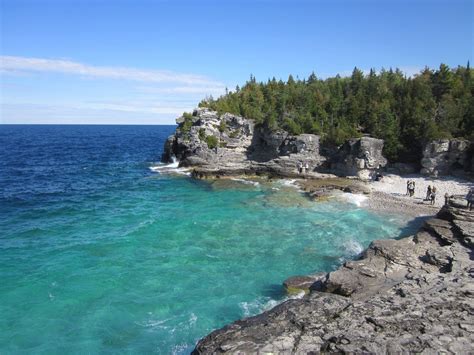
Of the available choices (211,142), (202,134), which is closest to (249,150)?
(211,142)

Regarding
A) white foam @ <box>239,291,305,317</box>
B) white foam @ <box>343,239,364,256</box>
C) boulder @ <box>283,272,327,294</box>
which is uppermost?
white foam @ <box>343,239,364,256</box>

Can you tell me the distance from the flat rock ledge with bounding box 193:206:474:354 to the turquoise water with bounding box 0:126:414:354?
4693 millimetres

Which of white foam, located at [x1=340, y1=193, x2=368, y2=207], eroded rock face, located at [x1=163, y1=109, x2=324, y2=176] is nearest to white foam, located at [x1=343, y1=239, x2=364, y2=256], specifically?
white foam, located at [x1=340, y1=193, x2=368, y2=207]

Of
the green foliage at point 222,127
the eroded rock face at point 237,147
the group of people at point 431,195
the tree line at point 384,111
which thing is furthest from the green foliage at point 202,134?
the group of people at point 431,195

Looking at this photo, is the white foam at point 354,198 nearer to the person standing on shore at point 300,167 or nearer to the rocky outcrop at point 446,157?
the person standing on shore at point 300,167

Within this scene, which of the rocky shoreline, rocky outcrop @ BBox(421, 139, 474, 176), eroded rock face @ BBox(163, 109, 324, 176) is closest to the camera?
the rocky shoreline

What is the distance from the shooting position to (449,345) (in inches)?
482

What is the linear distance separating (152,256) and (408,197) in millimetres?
31256

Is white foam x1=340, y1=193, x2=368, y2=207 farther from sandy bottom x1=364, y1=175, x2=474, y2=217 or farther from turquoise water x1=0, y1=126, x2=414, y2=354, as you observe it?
turquoise water x1=0, y1=126, x2=414, y2=354

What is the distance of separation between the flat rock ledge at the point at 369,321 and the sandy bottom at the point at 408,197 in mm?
18821

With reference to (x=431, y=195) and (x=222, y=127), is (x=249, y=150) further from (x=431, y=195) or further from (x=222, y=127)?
(x=431, y=195)

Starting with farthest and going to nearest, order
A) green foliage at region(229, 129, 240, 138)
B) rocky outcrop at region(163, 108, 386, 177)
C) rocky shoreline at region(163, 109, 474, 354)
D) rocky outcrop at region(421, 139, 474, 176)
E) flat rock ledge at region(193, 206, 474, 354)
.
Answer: green foliage at region(229, 129, 240, 138)
rocky outcrop at region(163, 108, 386, 177)
rocky outcrop at region(421, 139, 474, 176)
rocky shoreline at region(163, 109, 474, 354)
flat rock ledge at region(193, 206, 474, 354)

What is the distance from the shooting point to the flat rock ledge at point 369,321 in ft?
41.7

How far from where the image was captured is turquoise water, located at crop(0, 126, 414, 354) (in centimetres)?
1967
